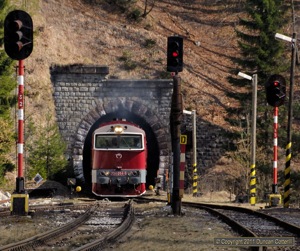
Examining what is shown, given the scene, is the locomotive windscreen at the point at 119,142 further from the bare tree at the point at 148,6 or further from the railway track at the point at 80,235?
the bare tree at the point at 148,6

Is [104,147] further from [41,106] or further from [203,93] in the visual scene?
[203,93]

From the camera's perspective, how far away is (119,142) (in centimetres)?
3378

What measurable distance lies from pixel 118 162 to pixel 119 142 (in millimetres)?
→ 1105

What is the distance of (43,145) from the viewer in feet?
132

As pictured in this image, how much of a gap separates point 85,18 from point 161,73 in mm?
9365

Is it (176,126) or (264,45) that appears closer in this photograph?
(176,126)

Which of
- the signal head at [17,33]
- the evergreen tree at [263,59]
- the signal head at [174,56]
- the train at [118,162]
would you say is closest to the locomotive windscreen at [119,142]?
the train at [118,162]

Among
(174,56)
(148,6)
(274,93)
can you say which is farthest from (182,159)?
(148,6)

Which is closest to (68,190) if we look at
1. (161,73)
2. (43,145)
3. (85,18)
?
(43,145)

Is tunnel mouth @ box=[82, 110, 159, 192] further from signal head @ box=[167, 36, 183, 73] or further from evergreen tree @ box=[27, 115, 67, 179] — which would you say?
signal head @ box=[167, 36, 183, 73]

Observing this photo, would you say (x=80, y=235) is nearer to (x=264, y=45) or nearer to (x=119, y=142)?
(x=119, y=142)

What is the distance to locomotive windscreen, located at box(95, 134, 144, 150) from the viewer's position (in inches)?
1328

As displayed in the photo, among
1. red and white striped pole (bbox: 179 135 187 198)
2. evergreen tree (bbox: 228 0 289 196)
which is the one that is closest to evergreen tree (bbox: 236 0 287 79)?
evergreen tree (bbox: 228 0 289 196)

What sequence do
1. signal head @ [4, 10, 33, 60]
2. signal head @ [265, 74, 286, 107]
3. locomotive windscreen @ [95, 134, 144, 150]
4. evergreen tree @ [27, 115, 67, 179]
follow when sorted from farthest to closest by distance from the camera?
1. evergreen tree @ [27, 115, 67, 179]
2. locomotive windscreen @ [95, 134, 144, 150]
3. signal head @ [265, 74, 286, 107]
4. signal head @ [4, 10, 33, 60]
